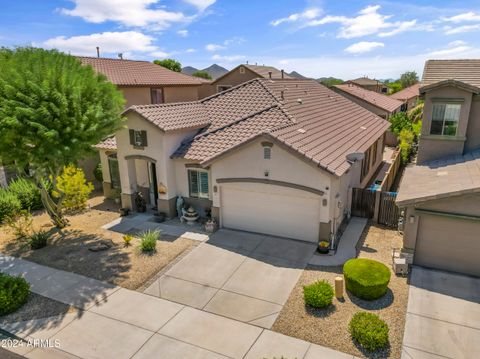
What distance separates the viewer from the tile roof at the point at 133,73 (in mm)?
28297

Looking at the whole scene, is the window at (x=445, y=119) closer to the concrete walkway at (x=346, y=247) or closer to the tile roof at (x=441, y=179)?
the tile roof at (x=441, y=179)

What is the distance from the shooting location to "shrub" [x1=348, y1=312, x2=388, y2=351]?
8.71 m

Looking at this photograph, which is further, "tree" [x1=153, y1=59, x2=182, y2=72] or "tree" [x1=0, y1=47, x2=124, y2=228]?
"tree" [x1=153, y1=59, x2=182, y2=72]

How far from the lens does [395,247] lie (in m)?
14.3

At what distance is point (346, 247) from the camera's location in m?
14.3

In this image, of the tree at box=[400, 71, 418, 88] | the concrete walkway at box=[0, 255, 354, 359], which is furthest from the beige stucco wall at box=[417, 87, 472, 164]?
the tree at box=[400, 71, 418, 88]

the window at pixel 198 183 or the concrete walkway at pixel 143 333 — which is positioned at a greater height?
the window at pixel 198 183

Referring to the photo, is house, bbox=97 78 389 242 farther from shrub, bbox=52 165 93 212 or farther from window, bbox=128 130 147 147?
shrub, bbox=52 165 93 212

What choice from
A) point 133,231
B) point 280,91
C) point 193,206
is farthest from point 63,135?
point 280,91

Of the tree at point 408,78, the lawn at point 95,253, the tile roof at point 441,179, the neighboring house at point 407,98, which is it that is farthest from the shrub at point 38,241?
the tree at point 408,78

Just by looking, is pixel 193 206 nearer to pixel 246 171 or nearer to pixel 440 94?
pixel 246 171

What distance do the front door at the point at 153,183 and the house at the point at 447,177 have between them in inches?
470

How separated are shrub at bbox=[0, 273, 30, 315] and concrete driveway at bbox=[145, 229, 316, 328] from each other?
3.73m

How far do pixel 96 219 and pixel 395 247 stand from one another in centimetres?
1426
